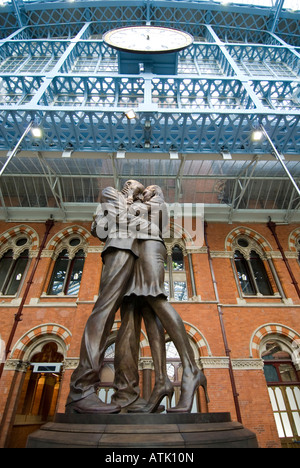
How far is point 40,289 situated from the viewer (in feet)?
31.3

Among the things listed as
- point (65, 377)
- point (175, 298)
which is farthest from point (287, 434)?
point (65, 377)

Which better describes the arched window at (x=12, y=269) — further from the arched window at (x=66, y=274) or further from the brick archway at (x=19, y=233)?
the arched window at (x=66, y=274)

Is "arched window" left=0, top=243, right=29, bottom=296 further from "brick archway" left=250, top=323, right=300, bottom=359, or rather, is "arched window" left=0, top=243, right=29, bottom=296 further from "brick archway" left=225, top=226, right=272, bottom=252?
"brick archway" left=250, top=323, right=300, bottom=359

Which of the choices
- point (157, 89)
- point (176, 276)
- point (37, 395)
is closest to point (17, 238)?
point (37, 395)

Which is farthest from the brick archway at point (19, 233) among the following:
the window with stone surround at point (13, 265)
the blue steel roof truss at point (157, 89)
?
the blue steel roof truss at point (157, 89)

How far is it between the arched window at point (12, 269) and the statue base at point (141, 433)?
9.56m

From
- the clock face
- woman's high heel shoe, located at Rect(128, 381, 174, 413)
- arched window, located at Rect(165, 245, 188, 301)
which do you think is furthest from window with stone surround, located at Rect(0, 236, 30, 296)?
the clock face

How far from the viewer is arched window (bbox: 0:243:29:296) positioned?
33.3 ft

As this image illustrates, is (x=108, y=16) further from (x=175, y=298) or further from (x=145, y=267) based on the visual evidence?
(x=145, y=267)

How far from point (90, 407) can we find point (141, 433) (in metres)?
0.54

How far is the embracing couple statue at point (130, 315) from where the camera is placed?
85.7 inches

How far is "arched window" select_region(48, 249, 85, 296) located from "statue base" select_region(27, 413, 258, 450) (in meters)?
8.56
